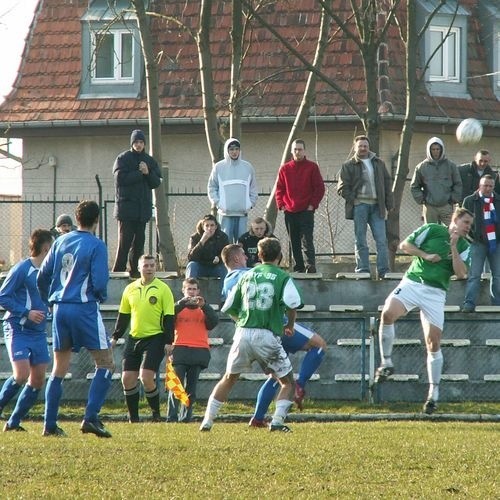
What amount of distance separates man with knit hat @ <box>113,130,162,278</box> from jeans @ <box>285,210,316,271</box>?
6.56 ft

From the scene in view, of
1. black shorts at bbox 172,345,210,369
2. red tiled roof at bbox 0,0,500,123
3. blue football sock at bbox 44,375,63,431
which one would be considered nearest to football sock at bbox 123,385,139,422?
black shorts at bbox 172,345,210,369

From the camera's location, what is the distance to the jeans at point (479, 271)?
19547 mm

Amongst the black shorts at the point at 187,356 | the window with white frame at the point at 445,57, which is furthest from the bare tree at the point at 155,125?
the window with white frame at the point at 445,57

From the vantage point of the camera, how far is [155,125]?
2345 centimetres

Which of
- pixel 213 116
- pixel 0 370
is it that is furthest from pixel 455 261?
pixel 213 116

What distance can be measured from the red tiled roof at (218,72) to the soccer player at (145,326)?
1412 centimetres

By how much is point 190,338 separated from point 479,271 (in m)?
4.70

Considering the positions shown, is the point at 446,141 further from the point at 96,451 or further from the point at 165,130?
the point at 96,451

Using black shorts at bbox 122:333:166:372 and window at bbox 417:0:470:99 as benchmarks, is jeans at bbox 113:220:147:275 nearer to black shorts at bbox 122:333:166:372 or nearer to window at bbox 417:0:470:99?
black shorts at bbox 122:333:166:372

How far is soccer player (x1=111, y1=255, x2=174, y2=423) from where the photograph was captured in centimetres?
1638

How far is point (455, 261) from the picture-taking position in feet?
50.9

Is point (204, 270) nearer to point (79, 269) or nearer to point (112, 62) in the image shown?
point (79, 269)

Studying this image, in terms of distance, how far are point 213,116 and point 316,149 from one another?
7.69 m

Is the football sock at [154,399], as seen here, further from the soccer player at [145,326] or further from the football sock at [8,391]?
the football sock at [8,391]
